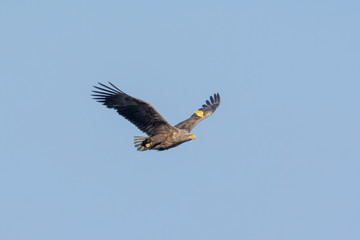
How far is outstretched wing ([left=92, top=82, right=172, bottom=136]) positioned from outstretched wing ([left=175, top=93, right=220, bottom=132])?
1702mm

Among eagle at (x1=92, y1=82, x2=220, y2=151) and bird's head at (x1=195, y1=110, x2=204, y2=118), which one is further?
bird's head at (x1=195, y1=110, x2=204, y2=118)

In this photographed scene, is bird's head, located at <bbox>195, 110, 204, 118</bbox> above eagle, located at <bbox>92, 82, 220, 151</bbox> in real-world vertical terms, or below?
above

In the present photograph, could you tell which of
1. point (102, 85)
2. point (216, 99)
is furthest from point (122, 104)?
point (216, 99)

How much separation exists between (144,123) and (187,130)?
1.81m

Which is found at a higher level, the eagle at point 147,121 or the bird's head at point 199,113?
the bird's head at point 199,113

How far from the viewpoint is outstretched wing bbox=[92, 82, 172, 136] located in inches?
739

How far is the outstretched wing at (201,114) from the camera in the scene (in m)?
20.9

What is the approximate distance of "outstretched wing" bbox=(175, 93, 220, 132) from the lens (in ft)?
68.5

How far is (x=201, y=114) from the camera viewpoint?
21469 millimetres

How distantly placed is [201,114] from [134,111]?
308 cm

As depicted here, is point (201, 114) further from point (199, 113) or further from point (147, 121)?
point (147, 121)

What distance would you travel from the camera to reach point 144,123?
19.2 m

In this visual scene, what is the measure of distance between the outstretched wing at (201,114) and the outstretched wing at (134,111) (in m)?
1.70

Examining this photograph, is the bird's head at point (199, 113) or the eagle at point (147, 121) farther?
the bird's head at point (199, 113)
